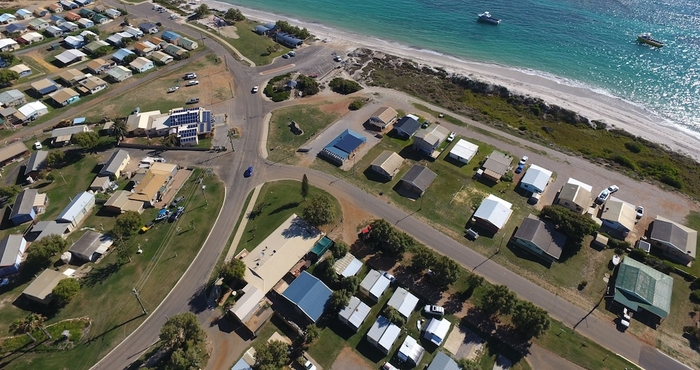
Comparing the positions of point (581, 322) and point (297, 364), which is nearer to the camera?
point (297, 364)

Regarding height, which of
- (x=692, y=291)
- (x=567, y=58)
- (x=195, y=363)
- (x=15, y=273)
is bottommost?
(x=15, y=273)

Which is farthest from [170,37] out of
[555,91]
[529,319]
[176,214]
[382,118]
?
[529,319]

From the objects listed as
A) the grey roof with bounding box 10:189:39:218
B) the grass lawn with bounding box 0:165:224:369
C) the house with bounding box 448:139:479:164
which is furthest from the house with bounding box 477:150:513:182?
the grey roof with bounding box 10:189:39:218

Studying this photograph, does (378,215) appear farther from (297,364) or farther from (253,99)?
(253,99)

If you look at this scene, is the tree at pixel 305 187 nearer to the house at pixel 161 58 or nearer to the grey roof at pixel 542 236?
the grey roof at pixel 542 236

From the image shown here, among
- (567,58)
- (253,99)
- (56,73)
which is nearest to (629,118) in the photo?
(567,58)

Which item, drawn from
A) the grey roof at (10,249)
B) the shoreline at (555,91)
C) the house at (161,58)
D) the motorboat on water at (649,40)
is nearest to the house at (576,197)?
the shoreline at (555,91)
